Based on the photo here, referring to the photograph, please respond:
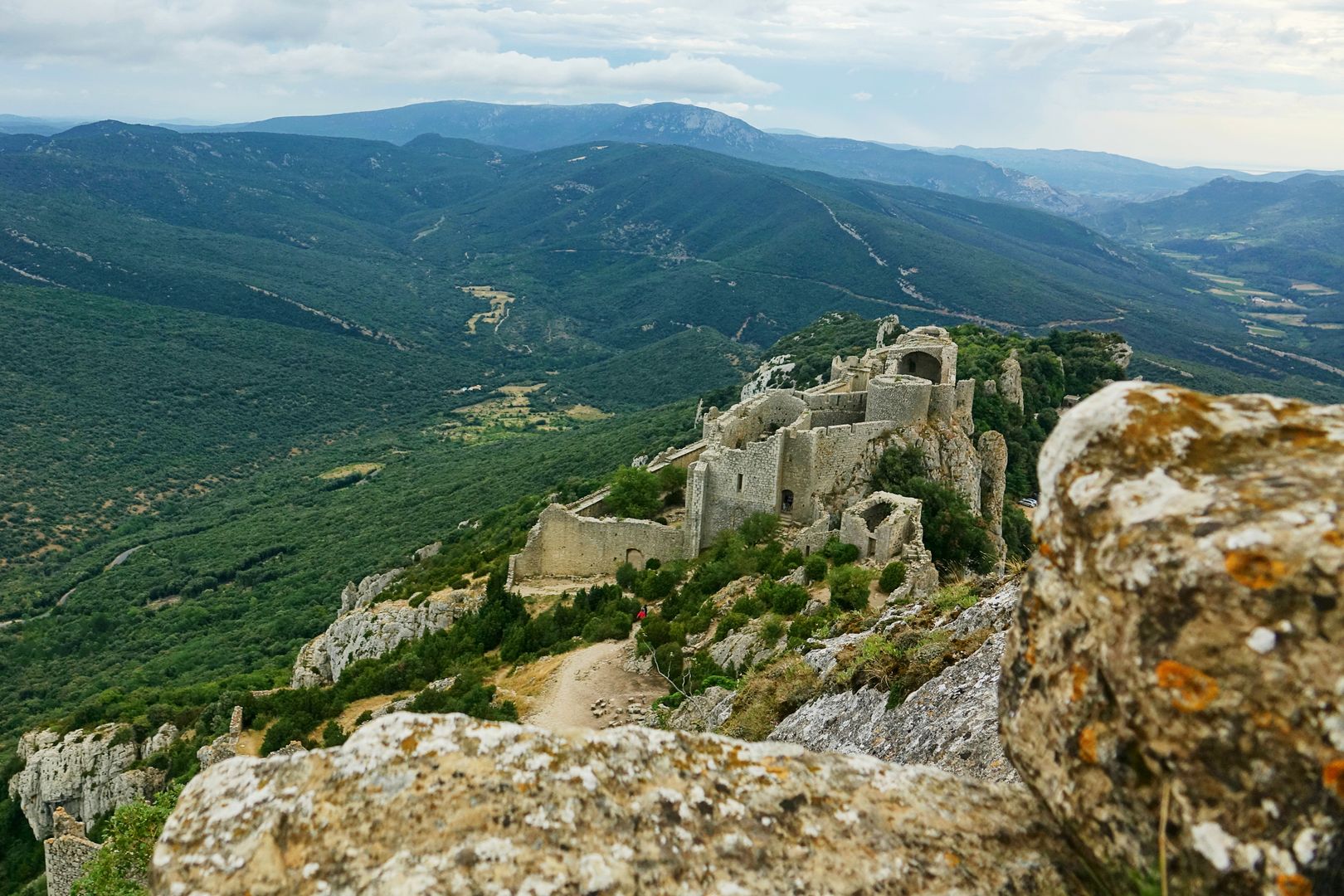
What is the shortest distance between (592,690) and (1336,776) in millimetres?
18468

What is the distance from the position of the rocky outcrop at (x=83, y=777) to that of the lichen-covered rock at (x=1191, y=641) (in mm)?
31650

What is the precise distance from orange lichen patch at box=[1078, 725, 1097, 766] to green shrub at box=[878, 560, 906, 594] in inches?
604

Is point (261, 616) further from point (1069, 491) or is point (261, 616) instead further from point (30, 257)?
point (30, 257)

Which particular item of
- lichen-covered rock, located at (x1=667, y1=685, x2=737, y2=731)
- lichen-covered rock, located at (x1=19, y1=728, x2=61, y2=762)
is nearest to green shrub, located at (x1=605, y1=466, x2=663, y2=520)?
lichen-covered rock, located at (x1=667, y1=685, x2=737, y2=731)

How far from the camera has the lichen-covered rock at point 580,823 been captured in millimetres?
3943

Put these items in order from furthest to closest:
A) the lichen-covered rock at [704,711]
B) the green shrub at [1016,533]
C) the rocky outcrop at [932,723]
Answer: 1. the green shrub at [1016,533]
2. the lichen-covered rock at [704,711]
3. the rocky outcrop at [932,723]

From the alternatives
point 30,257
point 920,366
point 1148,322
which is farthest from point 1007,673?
point 30,257

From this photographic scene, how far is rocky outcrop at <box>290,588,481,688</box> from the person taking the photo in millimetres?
31062

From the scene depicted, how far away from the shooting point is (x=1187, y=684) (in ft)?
10.9

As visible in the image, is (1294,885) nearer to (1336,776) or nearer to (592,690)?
(1336,776)

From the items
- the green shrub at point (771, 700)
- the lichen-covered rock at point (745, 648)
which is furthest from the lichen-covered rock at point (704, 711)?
the lichen-covered rock at point (745, 648)

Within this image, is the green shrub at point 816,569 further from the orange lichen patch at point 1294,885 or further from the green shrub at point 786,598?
the orange lichen patch at point 1294,885

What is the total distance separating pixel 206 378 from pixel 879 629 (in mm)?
145974

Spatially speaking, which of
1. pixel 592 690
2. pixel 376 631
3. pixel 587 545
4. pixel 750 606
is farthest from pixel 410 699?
pixel 750 606
